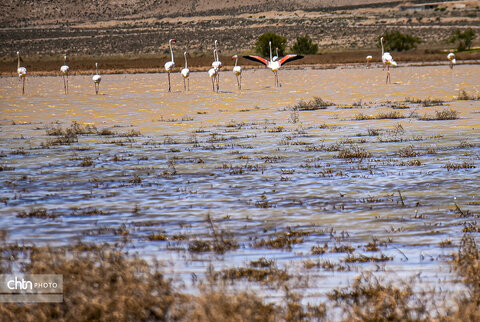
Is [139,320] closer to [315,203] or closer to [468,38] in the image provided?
[315,203]

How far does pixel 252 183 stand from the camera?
12.3 meters

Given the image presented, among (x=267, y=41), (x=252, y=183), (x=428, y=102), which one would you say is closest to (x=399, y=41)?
(x=267, y=41)

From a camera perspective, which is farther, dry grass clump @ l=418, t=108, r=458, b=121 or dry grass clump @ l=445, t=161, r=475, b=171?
dry grass clump @ l=418, t=108, r=458, b=121

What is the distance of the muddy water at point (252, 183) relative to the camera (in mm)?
8320

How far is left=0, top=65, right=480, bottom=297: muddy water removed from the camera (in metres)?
8.32

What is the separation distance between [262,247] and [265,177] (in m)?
4.70

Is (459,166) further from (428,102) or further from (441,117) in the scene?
(428,102)

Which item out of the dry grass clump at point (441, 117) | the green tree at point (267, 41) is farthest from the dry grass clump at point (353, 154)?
the green tree at point (267, 41)

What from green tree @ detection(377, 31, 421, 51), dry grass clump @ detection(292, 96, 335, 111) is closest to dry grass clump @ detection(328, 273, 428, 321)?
dry grass clump @ detection(292, 96, 335, 111)

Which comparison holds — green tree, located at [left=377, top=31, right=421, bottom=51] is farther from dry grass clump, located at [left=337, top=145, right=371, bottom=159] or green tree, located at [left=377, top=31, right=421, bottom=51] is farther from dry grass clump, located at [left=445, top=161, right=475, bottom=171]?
dry grass clump, located at [left=445, top=161, right=475, bottom=171]

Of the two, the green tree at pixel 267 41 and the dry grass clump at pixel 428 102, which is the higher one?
the green tree at pixel 267 41

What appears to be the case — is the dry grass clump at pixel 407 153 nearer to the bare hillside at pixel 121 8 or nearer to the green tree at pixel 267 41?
the green tree at pixel 267 41

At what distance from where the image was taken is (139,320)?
552 cm

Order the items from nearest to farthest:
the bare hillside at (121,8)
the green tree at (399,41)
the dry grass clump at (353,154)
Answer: the dry grass clump at (353,154) → the green tree at (399,41) → the bare hillside at (121,8)
